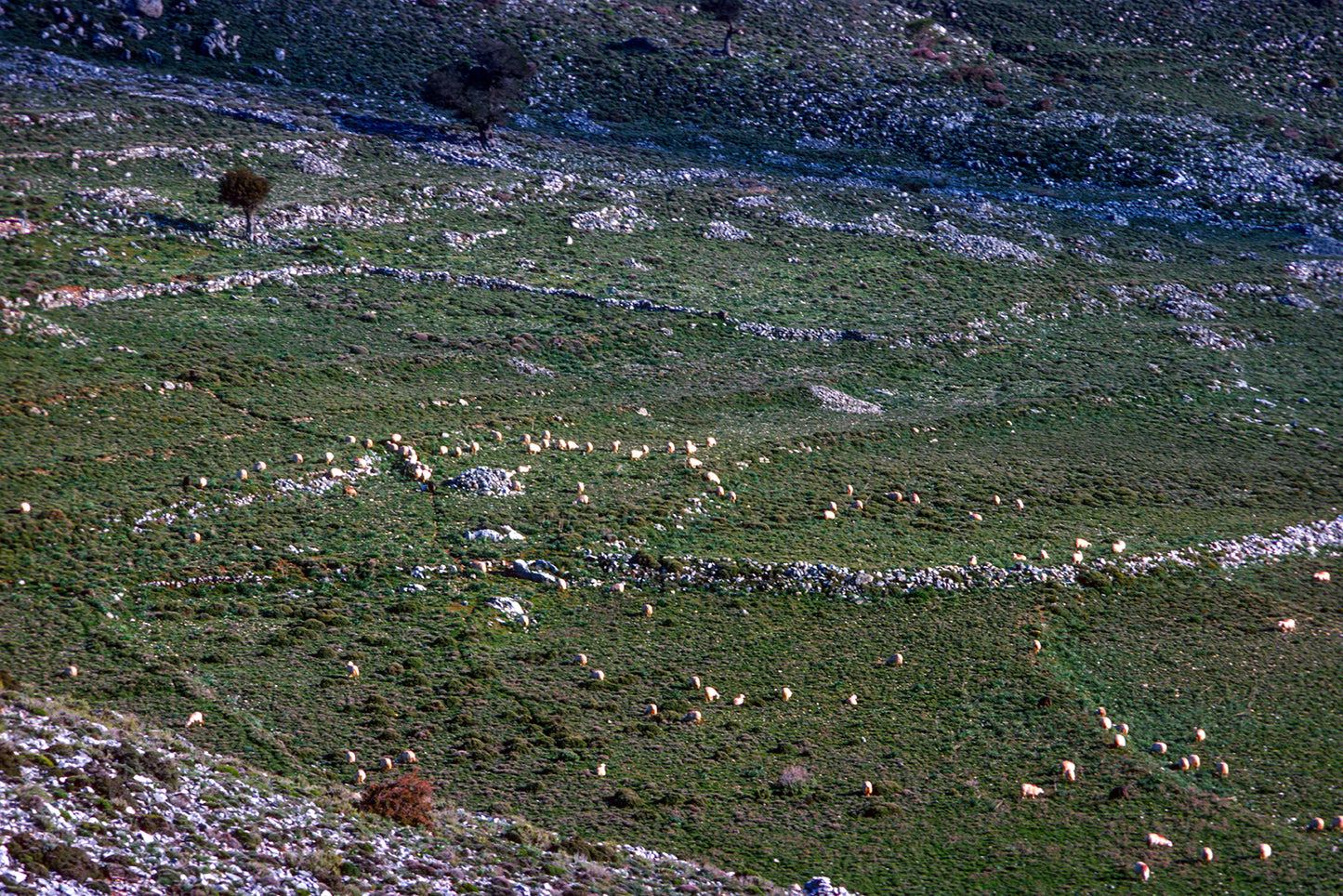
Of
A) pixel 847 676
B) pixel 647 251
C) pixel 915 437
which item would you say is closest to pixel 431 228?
pixel 647 251

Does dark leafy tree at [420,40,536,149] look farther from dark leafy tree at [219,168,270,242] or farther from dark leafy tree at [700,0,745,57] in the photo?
dark leafy tree at [700,0,745,57]

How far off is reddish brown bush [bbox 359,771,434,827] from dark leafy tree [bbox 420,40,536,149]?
65.9m

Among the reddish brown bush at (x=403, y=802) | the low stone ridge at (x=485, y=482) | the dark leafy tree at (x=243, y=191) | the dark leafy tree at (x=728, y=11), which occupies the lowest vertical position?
the low stone ridge at (x=485, y=482)

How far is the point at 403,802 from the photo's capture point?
2295 cm

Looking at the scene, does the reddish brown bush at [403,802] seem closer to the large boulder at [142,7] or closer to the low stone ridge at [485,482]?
the low stone ridge at [485,482]

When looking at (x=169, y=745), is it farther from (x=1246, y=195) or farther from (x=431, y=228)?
(x=1246, y=195)

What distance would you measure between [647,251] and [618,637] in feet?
137

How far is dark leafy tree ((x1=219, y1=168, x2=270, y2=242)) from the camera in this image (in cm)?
5956

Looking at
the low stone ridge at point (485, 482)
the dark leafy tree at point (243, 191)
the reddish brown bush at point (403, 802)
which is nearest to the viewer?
the reddish brown bush at point (403, 802)

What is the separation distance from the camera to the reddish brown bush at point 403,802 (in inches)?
888

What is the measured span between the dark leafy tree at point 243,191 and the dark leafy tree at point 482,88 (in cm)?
2442

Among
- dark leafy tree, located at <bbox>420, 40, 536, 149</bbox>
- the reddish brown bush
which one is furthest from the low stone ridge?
dark leafy tree, located at <bbox>420, 40, 536, 149</bbox>

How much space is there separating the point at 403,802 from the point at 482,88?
229 feet

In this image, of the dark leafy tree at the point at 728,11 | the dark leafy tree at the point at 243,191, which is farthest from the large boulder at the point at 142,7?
the dark leafy tree at the point at 728,11
